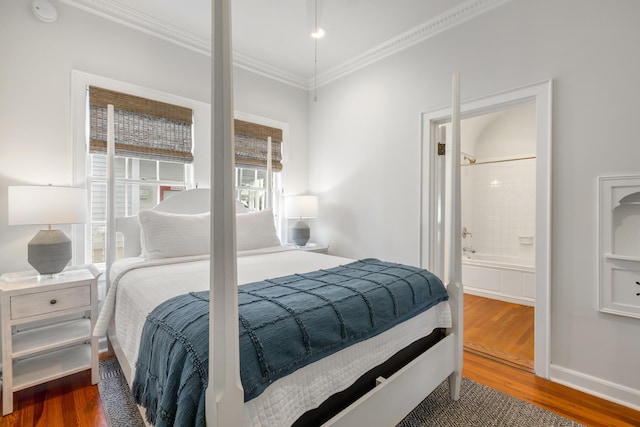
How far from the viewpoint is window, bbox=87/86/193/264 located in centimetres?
247

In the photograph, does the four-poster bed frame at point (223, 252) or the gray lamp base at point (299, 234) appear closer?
the four-poster bed frame at point (223, 252)

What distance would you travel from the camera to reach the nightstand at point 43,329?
1.71 meters

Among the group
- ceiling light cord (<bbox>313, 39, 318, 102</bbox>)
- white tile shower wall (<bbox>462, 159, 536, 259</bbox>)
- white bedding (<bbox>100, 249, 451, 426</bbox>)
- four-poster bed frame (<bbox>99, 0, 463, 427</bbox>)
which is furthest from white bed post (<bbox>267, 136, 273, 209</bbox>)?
white tile shower wall (<bbox>462, 159, 536, 259</bbox>)

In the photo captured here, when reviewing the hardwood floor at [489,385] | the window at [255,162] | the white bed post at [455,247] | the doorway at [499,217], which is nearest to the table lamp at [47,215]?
the hardwood floor at [489,385]

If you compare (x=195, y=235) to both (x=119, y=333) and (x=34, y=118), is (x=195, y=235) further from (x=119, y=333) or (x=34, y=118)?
(x=34, y=118)

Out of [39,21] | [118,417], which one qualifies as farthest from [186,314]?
[39,21]

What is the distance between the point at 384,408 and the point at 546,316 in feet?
5.11

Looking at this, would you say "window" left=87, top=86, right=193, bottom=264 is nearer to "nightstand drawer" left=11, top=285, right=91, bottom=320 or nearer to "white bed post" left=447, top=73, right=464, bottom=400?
"nightstand drawer" left=11, top=285, right=91, bottom=320

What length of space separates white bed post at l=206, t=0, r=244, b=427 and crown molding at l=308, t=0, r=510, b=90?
250 centimetres

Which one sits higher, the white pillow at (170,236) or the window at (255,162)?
the window at (255,162)

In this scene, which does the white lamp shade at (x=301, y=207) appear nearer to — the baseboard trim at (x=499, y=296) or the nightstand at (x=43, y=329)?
the nightstand at (x=43, y=329)

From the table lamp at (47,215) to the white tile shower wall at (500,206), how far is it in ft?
15.6

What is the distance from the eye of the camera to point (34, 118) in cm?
220

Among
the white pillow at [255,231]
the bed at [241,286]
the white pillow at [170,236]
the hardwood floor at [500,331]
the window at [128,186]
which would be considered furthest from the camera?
the white pillow at [255,231]
